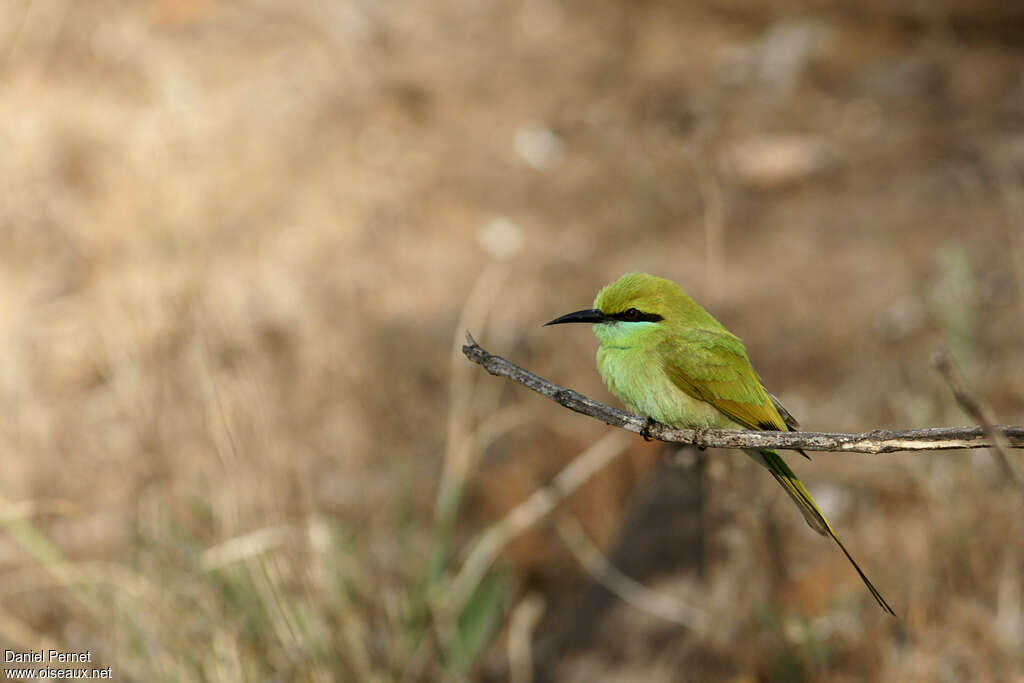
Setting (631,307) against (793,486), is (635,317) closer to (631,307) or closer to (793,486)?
(631,307)

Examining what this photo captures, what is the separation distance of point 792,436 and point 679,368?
1.84 feet

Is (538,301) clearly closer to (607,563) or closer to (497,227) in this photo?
(497,227)

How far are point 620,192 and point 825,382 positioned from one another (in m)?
2.27

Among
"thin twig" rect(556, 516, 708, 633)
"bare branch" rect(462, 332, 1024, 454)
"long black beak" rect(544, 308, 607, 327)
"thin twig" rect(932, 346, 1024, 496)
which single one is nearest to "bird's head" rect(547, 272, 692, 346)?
"long black beak" rect(544, 308, 607, 327)

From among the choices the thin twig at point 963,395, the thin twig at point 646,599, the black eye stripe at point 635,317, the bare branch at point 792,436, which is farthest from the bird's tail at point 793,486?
the thin twig at point 646,599

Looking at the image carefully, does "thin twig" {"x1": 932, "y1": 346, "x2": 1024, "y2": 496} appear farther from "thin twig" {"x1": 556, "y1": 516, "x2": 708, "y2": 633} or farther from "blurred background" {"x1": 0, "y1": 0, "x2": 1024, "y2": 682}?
"thin twig" {"x1": 556, "y1": 516, "x2": 708, "y2": 633}

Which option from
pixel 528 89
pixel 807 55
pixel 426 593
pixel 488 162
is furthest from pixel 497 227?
pixel 426 593

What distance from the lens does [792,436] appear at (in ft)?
2.99

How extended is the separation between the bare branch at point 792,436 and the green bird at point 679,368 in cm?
27

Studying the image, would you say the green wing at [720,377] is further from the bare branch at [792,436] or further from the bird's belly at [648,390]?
the bare branch at [792,436]

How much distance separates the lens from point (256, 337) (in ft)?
19.5

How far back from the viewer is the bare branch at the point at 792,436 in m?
0.81

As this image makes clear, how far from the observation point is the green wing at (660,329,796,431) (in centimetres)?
142

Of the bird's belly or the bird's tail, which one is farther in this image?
the bird's belly
